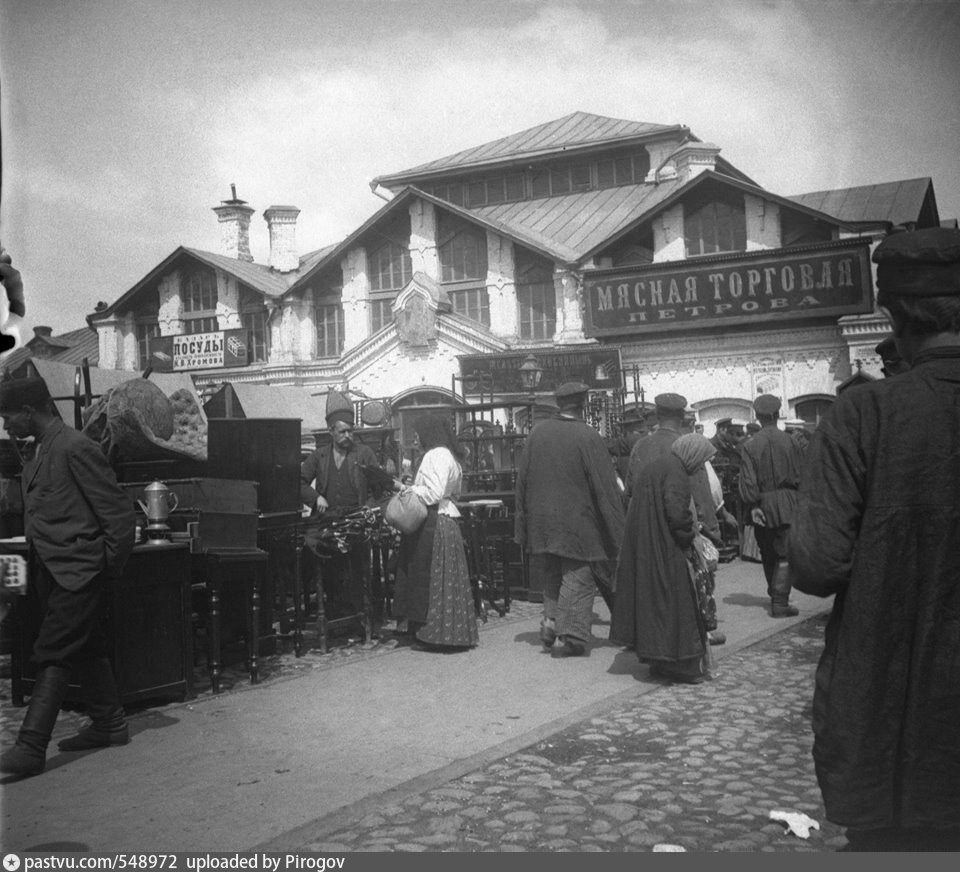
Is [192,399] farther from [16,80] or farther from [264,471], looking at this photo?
[16,80]

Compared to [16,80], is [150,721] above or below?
below

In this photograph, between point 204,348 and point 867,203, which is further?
point 867,203

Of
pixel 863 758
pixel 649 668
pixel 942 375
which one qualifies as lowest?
pixel 649 668

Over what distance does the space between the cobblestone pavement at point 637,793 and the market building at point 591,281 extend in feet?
38.8

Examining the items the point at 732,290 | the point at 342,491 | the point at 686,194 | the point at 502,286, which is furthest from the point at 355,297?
the point at 342,491

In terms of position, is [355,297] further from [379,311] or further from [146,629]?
[146,629]

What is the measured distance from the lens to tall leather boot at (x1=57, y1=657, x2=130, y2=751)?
465 cm

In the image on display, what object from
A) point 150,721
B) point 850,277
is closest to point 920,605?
point 150,721

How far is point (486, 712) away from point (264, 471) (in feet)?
8.47

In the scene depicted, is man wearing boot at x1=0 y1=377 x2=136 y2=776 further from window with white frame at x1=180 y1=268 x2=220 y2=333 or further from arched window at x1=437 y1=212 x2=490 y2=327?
arched window at x1=437 y1=212 x2=490 y2=327

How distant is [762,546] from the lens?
8711 millimetres

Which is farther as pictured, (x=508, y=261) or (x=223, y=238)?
(x=508, y=261)

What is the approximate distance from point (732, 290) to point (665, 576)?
14716 mm

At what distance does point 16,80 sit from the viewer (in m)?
3.99
